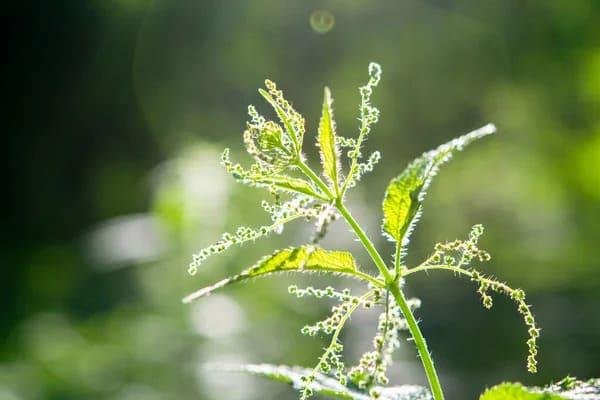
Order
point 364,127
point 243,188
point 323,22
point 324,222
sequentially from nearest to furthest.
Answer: point 324,222 → point 364,127 → point 243,188 → point 323,22

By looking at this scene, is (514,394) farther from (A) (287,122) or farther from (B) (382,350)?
(A) (287,122)

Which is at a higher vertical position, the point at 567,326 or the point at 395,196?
A: the point at 567,326

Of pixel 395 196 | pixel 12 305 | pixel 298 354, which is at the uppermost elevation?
pixel 12 305

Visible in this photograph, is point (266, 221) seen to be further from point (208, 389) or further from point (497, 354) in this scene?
point (497, 354)

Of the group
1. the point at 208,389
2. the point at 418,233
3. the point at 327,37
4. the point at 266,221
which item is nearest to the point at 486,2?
the point at 327,37

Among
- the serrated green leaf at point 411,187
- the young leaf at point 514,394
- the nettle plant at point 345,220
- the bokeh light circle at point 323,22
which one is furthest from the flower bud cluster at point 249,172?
the bokeh light circle at point 323,22

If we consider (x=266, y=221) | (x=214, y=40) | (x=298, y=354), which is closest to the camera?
(x=298, y=354)

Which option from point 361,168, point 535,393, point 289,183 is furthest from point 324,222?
point 535,393
